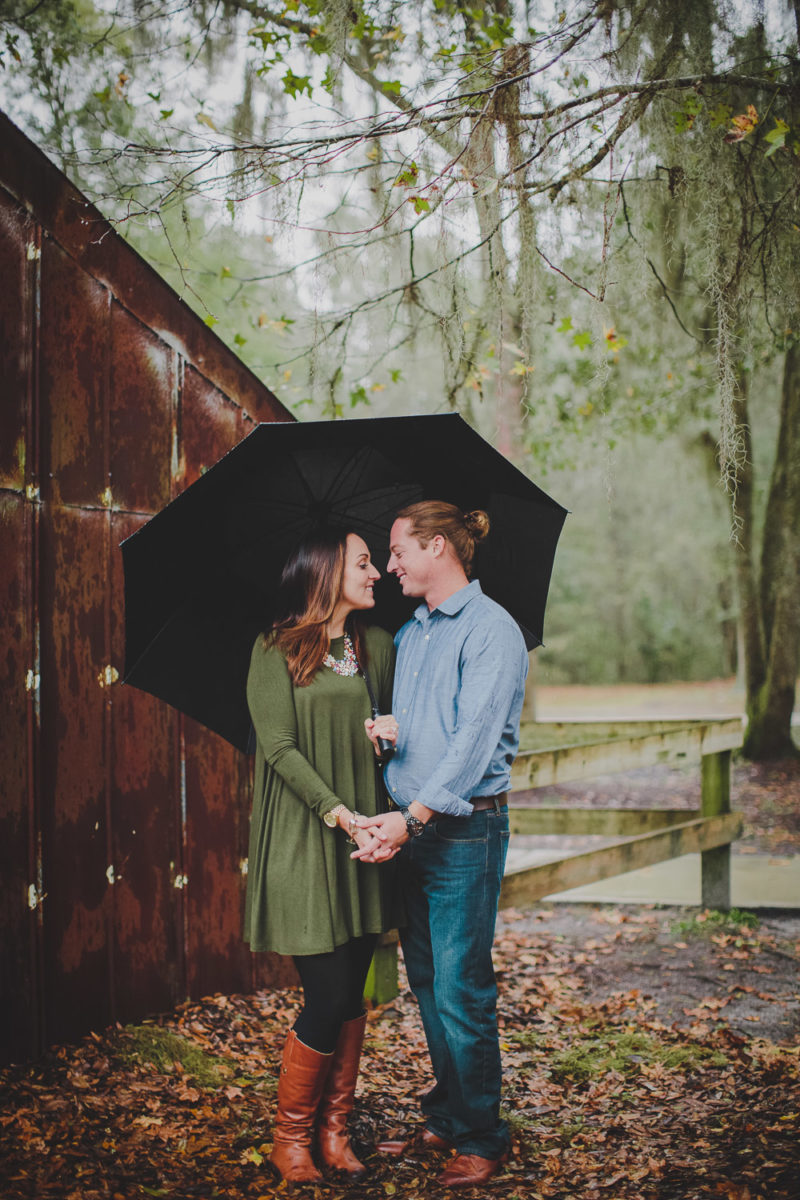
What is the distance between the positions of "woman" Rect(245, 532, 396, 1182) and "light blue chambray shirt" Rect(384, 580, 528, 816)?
160 mm

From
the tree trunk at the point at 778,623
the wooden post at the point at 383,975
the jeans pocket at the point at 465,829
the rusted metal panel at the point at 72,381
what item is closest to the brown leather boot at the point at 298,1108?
the jeans pocket at the point at 465,829

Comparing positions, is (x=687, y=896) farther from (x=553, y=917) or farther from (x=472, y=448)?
(x=472, y=448)

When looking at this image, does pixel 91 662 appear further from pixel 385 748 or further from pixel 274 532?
pixel 385 748

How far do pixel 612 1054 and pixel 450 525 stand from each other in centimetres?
253

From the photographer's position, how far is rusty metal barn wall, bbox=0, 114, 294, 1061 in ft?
11.1

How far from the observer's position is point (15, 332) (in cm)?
339

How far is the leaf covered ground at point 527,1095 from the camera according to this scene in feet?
9.36

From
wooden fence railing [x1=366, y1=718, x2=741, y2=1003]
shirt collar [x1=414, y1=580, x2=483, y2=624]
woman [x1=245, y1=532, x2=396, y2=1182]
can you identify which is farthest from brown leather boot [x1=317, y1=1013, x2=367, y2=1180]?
wooden fence railing [x1=366, y1=718, x2=741, y2=1003]

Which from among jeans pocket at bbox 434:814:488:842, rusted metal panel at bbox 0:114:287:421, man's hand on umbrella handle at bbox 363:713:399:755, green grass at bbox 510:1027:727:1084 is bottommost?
green grass at bbox 510:1027:727:1084

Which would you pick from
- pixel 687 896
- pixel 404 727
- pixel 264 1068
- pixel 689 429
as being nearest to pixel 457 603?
pixel 404 727

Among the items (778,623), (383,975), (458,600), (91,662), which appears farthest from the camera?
(778,623)

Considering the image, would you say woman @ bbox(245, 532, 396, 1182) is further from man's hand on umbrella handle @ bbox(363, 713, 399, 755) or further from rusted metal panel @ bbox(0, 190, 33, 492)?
rusted metal panel @ bbox(0, 190, 33, 492)

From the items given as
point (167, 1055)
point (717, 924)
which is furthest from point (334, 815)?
point (717, 924)

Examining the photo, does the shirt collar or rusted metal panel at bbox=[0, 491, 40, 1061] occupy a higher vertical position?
the shirt collar
